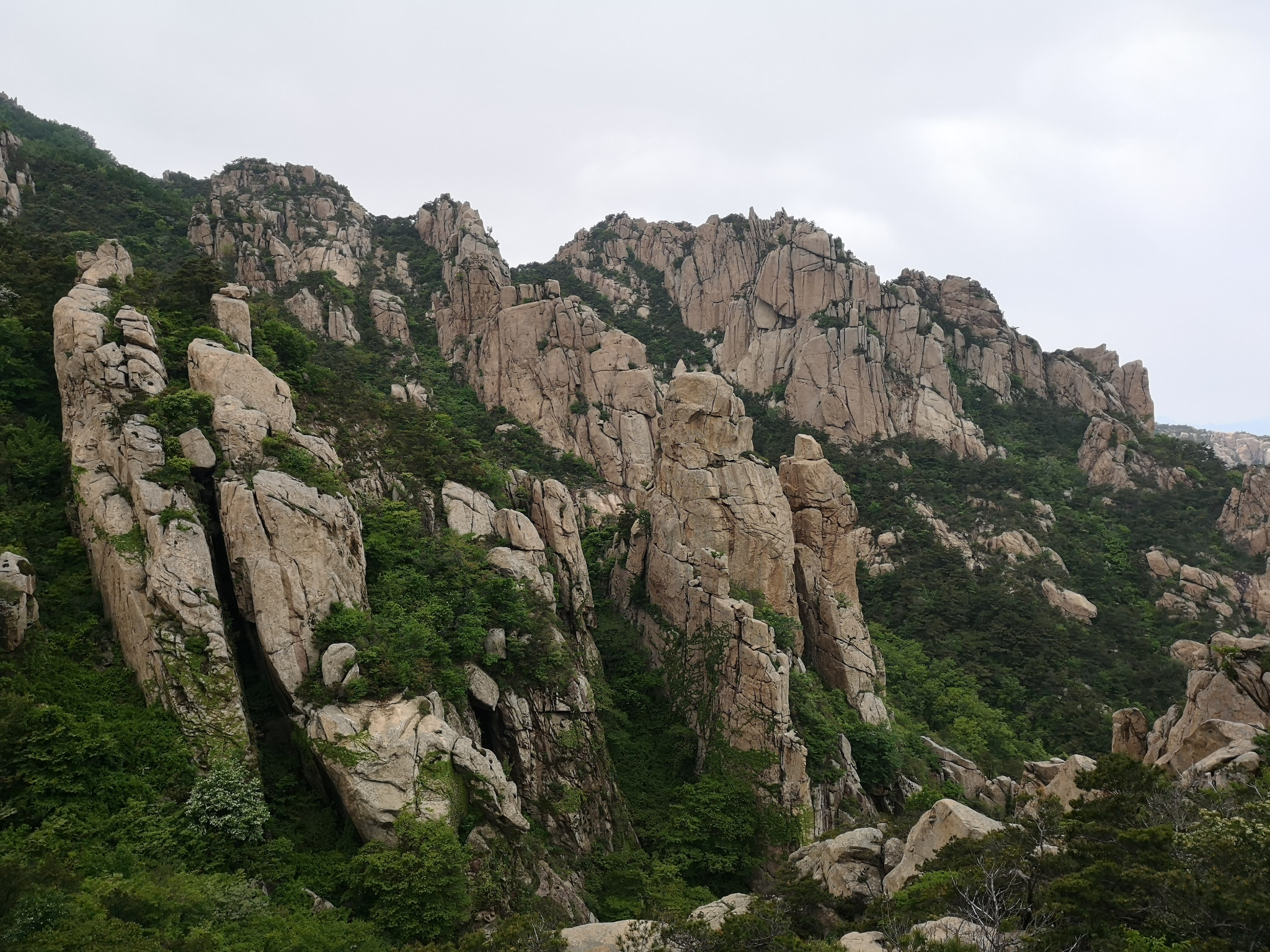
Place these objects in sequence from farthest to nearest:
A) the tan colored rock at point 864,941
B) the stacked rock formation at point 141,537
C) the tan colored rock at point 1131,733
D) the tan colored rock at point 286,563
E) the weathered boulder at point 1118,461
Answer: the weathered boulder at point 1118,461, the tan colored rock at point 1131,733, the tan colored rock at point 286,563, the stacked rock formation at point 141,537, the tan colored rock at point 864,941

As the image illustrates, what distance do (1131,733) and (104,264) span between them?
49.5 m

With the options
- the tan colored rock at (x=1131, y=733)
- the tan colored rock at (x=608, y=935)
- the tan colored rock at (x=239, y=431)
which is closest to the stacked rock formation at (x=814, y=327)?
the tan colored rock at (x=1131, y=733)

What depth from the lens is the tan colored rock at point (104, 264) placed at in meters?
26.8

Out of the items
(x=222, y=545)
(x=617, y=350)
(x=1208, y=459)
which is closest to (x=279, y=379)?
(x=222, y=545)

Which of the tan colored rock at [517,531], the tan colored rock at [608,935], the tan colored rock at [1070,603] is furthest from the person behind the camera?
the tan colored rock at [1070,603]

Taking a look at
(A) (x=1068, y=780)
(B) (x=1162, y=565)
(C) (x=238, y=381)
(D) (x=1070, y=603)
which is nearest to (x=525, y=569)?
(C) (x=238, y=381)

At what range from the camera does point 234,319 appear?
84.6ft

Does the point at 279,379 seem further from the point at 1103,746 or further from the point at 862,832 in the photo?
the point at 1103,746

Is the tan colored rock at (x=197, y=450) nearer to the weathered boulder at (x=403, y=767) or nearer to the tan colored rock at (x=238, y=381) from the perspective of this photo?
the tan colored rock at (x=238, y=381)

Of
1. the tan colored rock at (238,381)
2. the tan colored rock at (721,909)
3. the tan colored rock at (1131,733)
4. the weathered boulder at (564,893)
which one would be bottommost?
the weathered boulder at (564,893)

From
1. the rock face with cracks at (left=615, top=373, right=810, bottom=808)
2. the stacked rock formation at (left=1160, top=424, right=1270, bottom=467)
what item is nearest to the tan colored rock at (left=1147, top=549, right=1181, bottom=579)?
the rock face with cracks at (left=615, top=373, right=810, bottom=808)

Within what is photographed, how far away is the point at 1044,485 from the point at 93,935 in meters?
75.9

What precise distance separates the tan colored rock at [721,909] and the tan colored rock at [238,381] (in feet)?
64.9

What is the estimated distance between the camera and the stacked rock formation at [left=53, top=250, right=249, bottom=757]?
1619 cm
